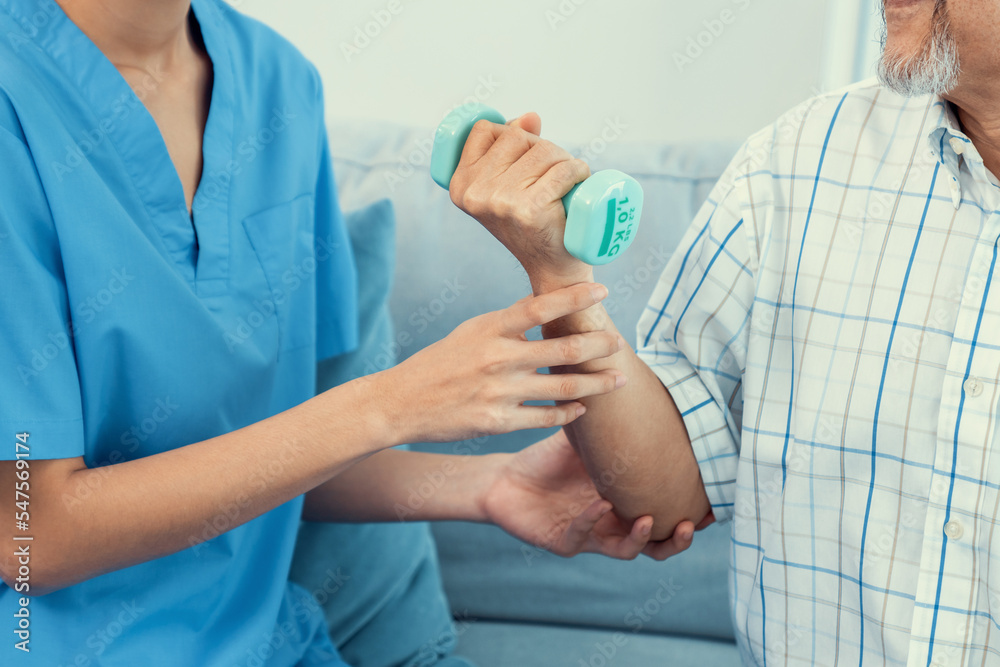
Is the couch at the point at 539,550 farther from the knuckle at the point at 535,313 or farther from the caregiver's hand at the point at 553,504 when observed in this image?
the knuckle at the point at 535,313

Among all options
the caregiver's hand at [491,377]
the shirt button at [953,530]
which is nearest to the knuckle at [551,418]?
the caregiver's hand at [491,377]

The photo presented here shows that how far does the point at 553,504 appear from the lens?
38.2 inches

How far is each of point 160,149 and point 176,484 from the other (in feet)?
1.06

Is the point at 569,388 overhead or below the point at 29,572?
overhead

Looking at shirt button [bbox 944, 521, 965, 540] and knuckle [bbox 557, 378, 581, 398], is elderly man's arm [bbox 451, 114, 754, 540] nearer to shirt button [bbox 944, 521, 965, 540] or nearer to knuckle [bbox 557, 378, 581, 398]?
knuckle [bbox 557, 378, 581, 398]

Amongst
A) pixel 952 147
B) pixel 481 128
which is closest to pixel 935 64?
pixel 952 147

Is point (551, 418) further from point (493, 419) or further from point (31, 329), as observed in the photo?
point (31, 329)

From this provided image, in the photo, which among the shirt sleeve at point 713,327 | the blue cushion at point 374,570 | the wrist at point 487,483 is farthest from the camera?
the blue cushion at point 374,570

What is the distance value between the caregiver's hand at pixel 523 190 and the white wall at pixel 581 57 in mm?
1050

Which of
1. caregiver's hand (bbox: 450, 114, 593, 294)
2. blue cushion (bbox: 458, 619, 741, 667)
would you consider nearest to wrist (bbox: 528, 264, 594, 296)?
caregiver's hand (bbox: 450, 114, 593, 294)

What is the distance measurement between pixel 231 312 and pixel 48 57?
0.93 ft

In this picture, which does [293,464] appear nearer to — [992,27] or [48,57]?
[48,57]

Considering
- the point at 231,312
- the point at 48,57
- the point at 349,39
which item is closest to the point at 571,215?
the point at 231,312

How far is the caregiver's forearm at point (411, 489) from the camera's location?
1.00m
